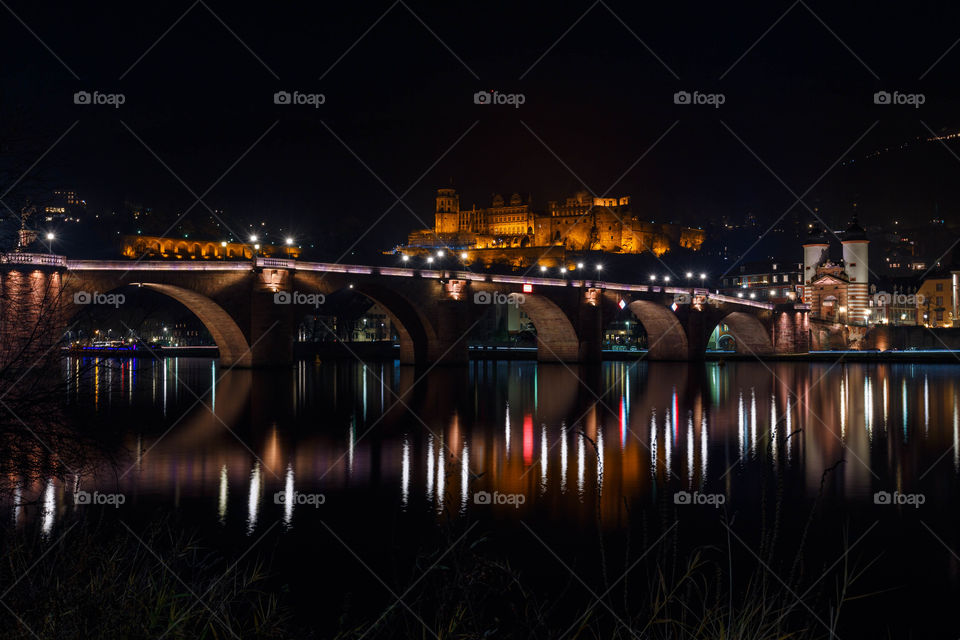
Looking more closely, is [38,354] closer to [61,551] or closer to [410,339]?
[61,551]

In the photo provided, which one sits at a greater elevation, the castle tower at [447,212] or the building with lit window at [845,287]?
the castle tower at [447,212]

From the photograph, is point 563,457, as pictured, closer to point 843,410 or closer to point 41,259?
point 843,410

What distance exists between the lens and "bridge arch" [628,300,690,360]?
242 ft

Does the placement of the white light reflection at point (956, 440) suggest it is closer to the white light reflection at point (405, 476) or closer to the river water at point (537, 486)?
the river water at point (537, 486)

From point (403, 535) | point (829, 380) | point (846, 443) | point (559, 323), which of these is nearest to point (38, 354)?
point (403, 535)

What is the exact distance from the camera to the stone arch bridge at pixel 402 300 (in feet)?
131

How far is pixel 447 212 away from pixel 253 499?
164 meters

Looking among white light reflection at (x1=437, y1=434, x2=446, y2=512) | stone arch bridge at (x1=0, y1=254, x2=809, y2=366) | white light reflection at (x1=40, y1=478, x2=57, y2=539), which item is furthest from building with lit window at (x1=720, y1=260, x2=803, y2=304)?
white light reflection at (x1=40, y1=478, x2=57, y2=539)

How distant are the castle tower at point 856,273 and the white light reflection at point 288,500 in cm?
8805

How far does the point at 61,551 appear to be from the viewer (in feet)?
24.0

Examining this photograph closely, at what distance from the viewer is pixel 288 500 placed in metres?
12.7

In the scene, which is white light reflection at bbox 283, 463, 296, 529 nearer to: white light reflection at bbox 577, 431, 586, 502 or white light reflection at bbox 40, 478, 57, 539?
white light reflection at bbox 40, 478, 57, 539

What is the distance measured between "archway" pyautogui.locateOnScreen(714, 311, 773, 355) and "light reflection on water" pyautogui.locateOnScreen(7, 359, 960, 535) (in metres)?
47.5

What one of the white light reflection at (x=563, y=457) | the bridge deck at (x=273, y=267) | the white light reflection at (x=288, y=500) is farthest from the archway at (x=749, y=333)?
the white light reflection at (x=288, y=500)
